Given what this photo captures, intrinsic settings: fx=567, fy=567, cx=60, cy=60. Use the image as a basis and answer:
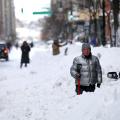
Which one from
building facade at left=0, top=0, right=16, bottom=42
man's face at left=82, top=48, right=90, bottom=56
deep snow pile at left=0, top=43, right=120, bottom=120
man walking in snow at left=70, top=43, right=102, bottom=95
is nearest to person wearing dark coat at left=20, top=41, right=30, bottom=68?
deep snow pile at left=0, top=43, right=120, bottom=120

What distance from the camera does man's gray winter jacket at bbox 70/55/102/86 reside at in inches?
435

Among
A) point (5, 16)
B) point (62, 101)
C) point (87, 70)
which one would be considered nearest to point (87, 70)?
point (87, 70)

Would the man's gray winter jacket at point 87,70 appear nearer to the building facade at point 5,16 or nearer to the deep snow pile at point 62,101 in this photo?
the deep snow pile at point 62,101

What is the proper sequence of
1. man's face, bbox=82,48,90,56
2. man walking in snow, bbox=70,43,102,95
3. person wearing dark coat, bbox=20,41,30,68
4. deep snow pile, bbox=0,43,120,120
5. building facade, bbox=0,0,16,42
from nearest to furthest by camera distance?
deep snow pile, bbox=0,43,120,120 → man's face, bbox=82,48,90,56 → man walking in snow, bbox=70,43,102,95 → person wearing dark coat, bbox=20,41,30,68 → building facade, bbox=0,0,16,42

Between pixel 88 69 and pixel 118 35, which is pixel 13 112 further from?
pixel 118 35

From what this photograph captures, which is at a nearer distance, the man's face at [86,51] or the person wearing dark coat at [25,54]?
the man's face at [86,51]

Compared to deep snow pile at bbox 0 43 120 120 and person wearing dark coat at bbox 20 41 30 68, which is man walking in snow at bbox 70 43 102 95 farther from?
person wearing dark coat at bbox 20 41 30 68

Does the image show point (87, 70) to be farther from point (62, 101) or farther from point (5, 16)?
point (5, 16)

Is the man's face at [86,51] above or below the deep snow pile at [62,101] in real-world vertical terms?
above

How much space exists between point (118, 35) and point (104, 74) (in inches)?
425

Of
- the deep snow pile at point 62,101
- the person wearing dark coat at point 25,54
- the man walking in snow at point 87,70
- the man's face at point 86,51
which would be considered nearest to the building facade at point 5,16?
the person wearing dark coat at point 25,54

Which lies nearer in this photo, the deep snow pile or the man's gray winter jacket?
the deep snow pile

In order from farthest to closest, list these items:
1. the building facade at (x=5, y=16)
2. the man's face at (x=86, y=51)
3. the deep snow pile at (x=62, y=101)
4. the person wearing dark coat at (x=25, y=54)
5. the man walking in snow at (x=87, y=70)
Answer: the building facade at (x=5, y=16), the person wearing dark coat at (x=25, y=54), the man walking in snow at (x=87, y=70), the man's face at (x=86, y=51), the deep snow pile at (x=62, y=101)

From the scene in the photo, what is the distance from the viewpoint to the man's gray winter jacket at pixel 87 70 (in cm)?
1105
